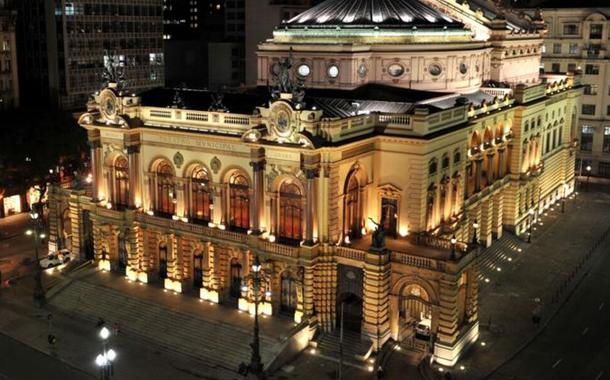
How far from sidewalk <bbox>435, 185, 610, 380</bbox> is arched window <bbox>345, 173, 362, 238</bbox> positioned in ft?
42.1

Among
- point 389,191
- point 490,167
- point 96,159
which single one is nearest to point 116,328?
point 96,159

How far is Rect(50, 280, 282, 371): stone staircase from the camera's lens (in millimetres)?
52906

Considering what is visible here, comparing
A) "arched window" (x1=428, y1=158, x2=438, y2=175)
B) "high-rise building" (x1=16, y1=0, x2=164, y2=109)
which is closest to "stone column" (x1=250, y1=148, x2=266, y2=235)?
"arched window" (x1=428, y1=158, x2=438, y2=175)

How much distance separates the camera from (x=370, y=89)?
70.6 m

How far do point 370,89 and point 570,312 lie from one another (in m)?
26.9

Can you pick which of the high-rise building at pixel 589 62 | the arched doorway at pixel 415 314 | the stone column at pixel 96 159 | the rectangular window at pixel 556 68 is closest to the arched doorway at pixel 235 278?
the arched doorway at pixel 415 314

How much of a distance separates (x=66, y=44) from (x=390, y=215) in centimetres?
6562

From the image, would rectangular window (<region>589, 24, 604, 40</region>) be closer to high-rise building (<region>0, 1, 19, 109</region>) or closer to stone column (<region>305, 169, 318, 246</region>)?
stone column (<region>305, 169, 318, 246</region>)

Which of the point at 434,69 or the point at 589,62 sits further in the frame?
the point at 589,62

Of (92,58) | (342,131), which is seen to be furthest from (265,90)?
(92,58)

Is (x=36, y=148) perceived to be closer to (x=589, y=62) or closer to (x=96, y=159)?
(x=96, y=159)

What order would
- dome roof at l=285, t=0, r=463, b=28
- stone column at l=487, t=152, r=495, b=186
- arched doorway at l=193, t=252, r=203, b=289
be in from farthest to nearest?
1. stone column at l=487, t=152, r=495, b=186
2. dome roof at l=285, t=0, r=463, b=28
3. arched doorway at l=193, t=252, r=203, b=289

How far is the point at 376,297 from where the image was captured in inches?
2094

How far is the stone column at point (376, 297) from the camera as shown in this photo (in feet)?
173
